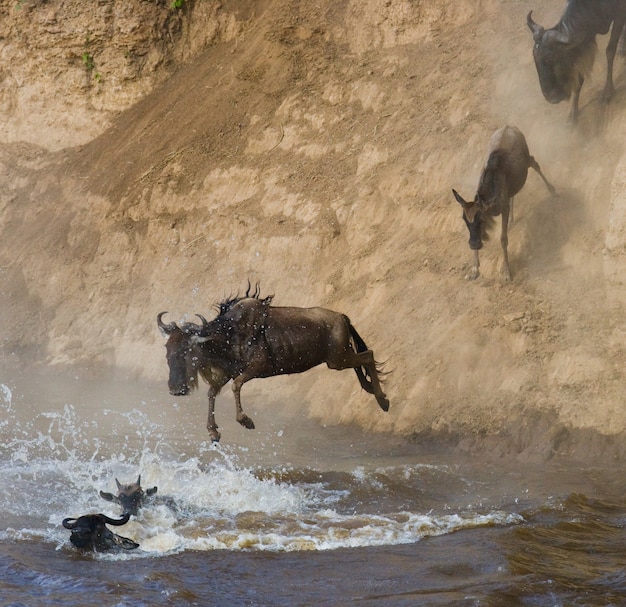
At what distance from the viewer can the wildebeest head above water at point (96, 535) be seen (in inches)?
336

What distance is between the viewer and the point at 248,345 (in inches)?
428

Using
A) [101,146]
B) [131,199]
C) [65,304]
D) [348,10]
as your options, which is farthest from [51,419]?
[348,10]

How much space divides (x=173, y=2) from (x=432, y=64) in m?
7.07

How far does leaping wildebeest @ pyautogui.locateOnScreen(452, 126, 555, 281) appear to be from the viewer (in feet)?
46.0

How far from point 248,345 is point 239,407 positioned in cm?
77

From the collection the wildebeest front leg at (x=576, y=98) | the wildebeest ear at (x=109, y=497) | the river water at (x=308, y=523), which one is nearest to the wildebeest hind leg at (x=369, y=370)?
the river water at (x=308, y=523)

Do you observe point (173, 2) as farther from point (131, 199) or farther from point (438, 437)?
point (438, 437)

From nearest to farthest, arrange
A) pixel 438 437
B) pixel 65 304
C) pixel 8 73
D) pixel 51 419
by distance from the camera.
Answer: pixel 438 437
pixel 51 419
pixel 65 304
pixel 8 73

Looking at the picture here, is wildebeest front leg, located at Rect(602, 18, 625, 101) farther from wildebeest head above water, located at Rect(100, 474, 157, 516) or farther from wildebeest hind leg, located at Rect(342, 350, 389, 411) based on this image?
wildebeest head above water, located at Rect(100, 474, 157, 516)

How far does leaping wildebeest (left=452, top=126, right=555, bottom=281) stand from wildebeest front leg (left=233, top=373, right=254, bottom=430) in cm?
472

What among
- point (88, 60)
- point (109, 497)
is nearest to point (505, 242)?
point (109, 497)

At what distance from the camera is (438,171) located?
643 inches

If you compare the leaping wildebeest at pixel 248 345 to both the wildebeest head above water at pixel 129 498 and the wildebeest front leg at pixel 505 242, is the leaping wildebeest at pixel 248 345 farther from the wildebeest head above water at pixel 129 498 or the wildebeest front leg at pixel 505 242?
the wildebeest front leg at pixel 505 242

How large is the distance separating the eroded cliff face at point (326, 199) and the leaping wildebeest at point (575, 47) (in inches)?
16.9
